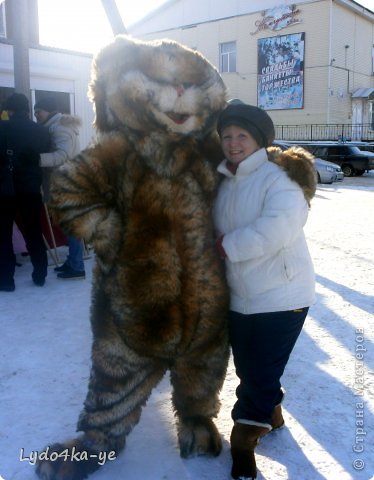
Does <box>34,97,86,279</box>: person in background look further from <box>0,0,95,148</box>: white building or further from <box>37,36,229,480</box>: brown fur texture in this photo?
<box>37,36,229,480</box>: brown fur texture

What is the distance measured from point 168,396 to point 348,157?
58.7ft

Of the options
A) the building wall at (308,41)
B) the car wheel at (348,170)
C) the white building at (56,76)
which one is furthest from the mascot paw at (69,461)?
the building wall at (308,41)

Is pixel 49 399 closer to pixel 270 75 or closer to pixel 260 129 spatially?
pixel 260 129

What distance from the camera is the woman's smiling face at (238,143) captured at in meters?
2.03

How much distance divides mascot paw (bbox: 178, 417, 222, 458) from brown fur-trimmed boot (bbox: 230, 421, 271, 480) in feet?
0.50

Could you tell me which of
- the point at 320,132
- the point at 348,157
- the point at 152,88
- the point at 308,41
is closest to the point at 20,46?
the point at 152,88

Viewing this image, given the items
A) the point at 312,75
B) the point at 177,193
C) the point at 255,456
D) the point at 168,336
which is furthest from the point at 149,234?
the point at 312,75

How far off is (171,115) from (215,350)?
993 millimetres

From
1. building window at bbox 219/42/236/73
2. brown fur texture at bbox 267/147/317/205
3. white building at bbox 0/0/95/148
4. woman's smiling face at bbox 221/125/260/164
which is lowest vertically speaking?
brown fur texture at bbox 267/147/317/205

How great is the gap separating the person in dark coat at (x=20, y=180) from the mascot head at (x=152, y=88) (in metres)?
2.58

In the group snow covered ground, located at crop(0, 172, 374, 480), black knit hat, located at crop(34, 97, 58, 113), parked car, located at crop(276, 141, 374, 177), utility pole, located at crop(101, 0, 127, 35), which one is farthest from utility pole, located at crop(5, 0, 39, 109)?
parked car, located at crop(276, 141, 374, 177)

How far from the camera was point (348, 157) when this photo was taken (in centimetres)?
1911

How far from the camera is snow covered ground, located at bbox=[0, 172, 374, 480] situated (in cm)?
221

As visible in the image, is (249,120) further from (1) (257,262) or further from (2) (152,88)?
(1) (257,262)
